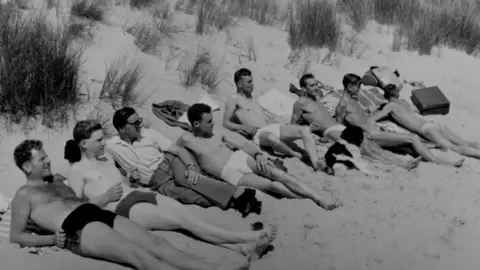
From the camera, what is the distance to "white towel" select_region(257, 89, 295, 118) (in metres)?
8.08

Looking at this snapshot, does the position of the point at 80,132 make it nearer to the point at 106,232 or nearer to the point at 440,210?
the point at 106,232

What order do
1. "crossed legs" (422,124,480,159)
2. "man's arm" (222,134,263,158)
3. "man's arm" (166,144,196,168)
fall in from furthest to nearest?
"crossed legs" (422,124,480,159)
"man's arm" (222,134,263,158)
"man's arm" (166,144,196,168)

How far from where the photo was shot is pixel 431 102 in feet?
28.3

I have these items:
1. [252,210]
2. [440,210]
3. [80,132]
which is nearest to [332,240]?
[252,210]

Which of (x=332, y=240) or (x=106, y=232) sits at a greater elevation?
(x=106, y=232)

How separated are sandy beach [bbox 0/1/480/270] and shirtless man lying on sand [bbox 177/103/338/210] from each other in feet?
0.45

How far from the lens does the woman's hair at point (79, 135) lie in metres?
5.36

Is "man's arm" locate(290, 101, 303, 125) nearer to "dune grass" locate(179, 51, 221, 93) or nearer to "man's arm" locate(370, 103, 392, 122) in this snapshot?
"man's arm" locate(370, 103, 392, 122)

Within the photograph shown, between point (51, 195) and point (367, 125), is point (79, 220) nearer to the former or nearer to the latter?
point (51, 195)

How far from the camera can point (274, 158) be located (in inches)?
274

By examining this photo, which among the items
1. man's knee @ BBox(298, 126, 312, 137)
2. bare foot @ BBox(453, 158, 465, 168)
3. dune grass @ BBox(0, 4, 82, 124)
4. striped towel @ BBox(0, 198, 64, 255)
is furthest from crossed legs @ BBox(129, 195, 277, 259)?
bare foot @ BBox(453, 158, 465, 168)

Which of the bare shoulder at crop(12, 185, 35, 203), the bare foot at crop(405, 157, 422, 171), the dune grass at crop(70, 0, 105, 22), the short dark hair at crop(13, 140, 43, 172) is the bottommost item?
the bare foot at crop(405, 157, 422, 171)

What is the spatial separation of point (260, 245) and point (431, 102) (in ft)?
15.0

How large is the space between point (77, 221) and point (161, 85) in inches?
144
